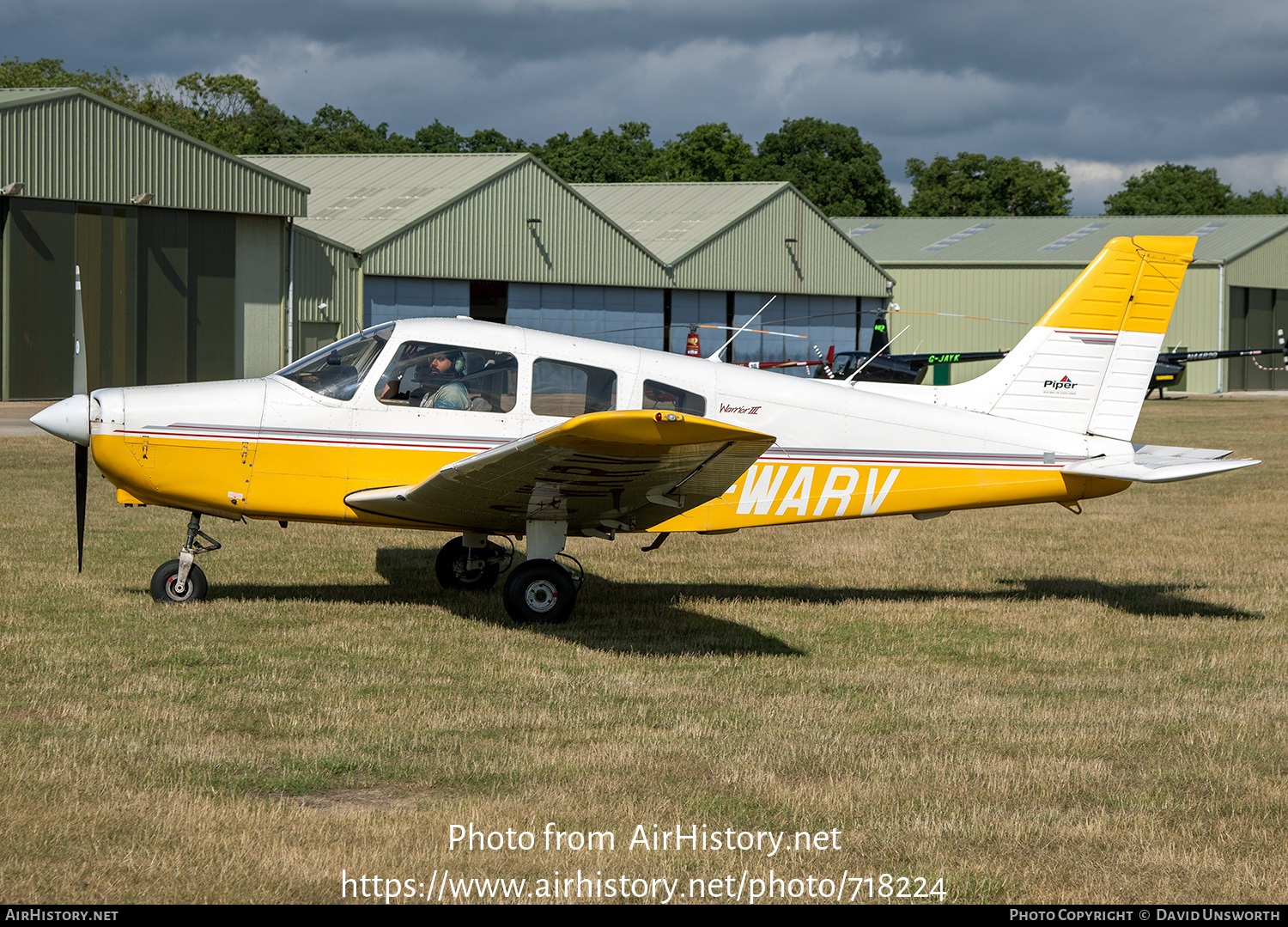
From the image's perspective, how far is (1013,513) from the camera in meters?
16.1

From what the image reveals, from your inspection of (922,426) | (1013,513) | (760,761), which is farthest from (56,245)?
(760,761)

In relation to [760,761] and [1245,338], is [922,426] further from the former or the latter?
[1245,338]

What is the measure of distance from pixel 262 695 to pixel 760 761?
273 cm

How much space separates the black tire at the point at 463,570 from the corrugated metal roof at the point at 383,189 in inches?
1041

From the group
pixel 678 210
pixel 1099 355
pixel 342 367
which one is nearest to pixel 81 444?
pixel 342 367

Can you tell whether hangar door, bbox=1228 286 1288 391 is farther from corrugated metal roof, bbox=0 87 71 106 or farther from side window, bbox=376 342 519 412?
side window, bbox=376 342 519 412

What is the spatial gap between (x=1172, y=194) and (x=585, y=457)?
104549 millimetres

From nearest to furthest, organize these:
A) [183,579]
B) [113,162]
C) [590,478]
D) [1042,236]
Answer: [590,478]
[183,579]
[113,162]
[1042,236]

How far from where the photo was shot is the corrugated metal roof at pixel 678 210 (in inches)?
1766

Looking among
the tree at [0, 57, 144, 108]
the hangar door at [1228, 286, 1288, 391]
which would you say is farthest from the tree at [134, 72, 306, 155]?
the hangar door at [1228, 286, 1288, 391]

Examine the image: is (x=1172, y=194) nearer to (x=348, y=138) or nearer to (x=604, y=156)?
(x=604, y=156)

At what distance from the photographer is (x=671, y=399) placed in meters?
9.09

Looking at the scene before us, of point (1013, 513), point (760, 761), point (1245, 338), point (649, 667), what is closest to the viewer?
point (760, 761)

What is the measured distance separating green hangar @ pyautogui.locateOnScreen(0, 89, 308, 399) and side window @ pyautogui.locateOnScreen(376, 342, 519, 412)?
76.9ft
